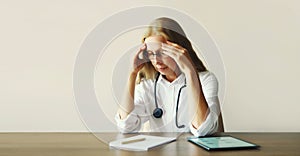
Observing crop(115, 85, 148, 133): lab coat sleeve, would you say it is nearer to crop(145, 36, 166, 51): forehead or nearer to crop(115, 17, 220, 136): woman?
crop(115, 17, 220, 136): woman

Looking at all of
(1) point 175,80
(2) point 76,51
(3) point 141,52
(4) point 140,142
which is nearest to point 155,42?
(3) point 141,52

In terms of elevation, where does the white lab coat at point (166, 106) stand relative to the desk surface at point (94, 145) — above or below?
above

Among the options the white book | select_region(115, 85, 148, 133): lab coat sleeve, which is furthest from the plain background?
the white book

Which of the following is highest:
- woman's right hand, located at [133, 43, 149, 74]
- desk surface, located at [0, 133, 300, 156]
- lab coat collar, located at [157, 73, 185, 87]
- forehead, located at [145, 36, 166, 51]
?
forehead, located at [145, 36, 166, 51]

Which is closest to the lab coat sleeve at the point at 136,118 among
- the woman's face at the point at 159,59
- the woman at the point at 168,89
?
the woman at the point at 168,89

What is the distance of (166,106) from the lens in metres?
1.42

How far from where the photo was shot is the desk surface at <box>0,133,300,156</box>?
3.38 feet

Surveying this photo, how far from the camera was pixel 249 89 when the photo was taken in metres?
1.71

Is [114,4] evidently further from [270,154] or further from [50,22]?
[270,154]

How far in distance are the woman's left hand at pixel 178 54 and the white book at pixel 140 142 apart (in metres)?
0.23

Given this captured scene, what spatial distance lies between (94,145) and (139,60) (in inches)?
13.1

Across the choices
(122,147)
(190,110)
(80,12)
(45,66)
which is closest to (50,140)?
(122,147)

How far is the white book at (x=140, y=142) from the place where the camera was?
108 centimetres

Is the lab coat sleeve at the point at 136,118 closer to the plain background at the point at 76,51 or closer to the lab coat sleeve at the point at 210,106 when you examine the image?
the lab coat sleeve at the point at 210,106
